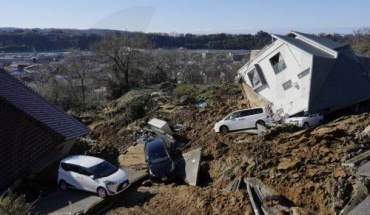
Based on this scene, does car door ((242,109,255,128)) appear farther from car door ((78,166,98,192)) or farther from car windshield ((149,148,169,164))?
car door ((78,166,98,192))

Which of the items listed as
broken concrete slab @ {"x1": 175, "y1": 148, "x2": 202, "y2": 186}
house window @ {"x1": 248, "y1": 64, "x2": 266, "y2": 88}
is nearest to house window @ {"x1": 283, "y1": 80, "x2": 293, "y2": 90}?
house window @ {"x1": 248, "y1": 64, "x2": 266, "y2": 88}

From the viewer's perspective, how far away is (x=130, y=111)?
30094 millimetres

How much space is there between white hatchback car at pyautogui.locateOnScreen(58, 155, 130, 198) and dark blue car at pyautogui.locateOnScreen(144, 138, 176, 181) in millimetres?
1743

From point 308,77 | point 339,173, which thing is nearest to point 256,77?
point 308,77

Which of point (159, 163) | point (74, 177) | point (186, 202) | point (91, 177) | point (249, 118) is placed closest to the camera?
point (186, 202)

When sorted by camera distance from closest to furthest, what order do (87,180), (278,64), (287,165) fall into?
(287,165)
(87,180)
(278,64)

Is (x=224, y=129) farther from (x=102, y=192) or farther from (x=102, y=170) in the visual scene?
(x=102, y=192)

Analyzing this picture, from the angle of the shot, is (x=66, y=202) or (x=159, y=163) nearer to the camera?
(x=66, y=202)

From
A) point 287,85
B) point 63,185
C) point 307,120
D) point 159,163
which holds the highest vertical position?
point 287,85

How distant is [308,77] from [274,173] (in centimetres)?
1117

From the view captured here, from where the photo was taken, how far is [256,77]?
29109mm

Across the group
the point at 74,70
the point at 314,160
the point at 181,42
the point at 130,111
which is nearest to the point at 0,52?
the point at 181,42

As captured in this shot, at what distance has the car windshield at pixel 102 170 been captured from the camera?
1617 cm

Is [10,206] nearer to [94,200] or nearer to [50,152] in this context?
[94,200]
